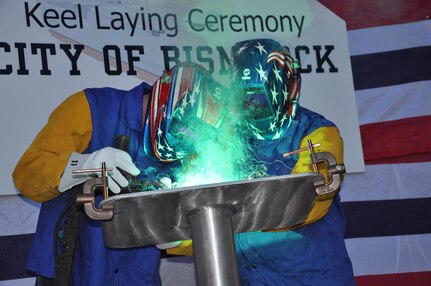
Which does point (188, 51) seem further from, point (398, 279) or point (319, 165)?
point (398, 279)

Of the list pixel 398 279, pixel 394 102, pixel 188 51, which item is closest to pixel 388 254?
pixel 398 279

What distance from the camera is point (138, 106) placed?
2.16m

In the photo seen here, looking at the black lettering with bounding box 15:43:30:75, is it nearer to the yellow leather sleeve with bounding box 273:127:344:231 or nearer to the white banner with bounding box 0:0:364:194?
the white banner with bounding box 0:0:364:194

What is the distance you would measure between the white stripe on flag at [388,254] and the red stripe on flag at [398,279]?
14mm

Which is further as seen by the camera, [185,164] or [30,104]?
[30,104]

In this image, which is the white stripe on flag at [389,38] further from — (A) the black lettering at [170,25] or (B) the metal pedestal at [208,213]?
(B) the metal pedestal at [208,213]

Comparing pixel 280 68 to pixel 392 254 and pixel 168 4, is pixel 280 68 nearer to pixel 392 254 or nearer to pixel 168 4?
pixel 168 4

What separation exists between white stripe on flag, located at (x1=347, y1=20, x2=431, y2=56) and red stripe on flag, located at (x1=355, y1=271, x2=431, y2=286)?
802mm

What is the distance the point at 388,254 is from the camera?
2.70 meters

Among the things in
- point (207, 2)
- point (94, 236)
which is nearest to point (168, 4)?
point (207, 2)

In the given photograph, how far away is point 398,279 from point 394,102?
2.07 ft

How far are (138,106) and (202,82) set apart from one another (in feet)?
1.06

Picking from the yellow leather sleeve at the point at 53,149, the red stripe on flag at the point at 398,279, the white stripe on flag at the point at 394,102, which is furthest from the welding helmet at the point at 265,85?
the red stripe on flag at the point at 398,279

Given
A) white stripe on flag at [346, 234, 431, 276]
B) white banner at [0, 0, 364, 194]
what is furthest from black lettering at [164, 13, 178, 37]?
white stripe on flag at [346, 234, 431, 276]
